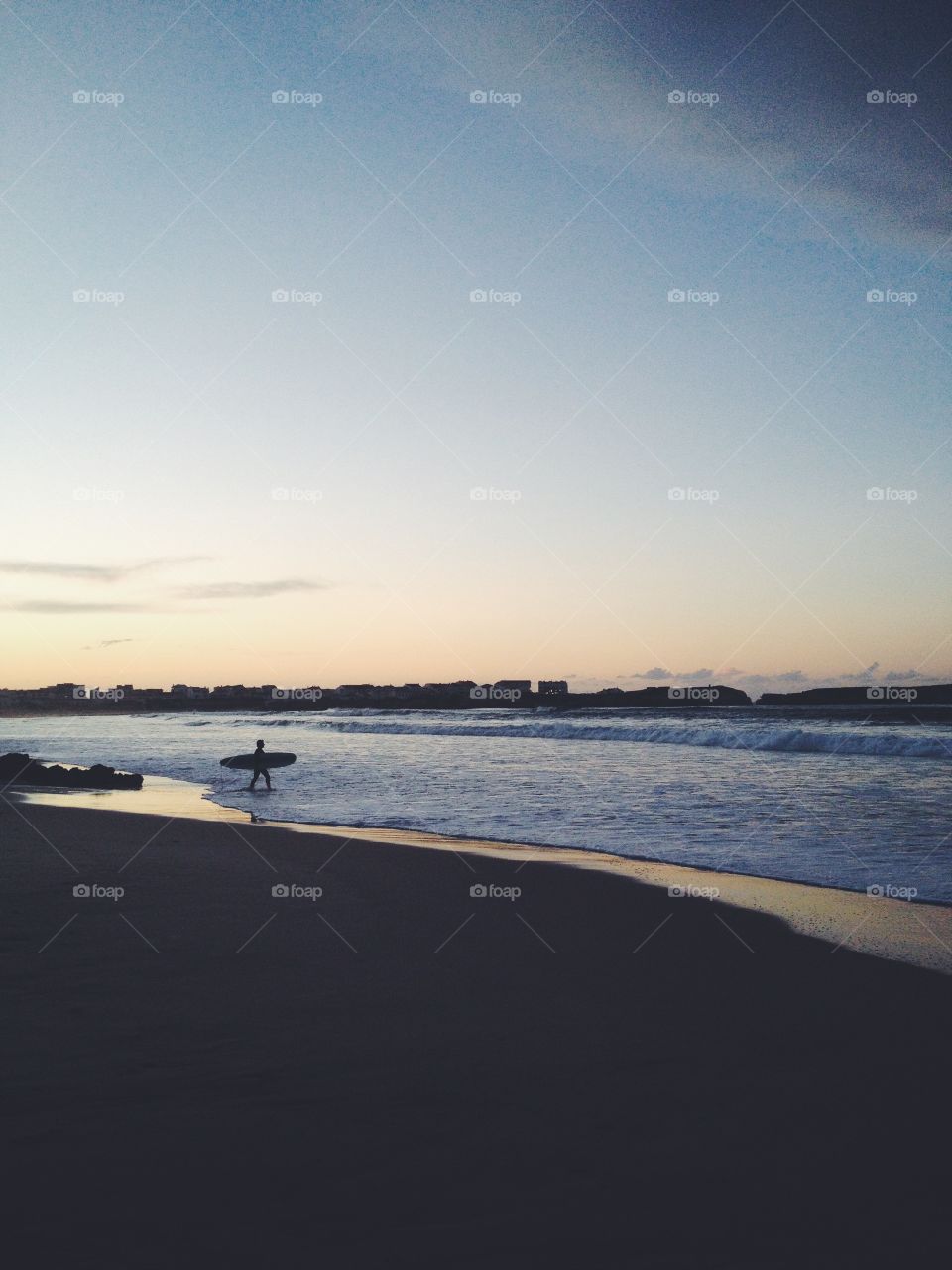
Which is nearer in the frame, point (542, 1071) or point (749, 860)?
point (542, 1071)

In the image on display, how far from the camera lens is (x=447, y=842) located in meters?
12.9

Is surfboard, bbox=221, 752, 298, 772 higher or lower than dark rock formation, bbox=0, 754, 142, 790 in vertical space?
higher

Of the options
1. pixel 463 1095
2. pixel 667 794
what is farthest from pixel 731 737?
pixel 463 1095

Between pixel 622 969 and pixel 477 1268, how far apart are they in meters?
3.71

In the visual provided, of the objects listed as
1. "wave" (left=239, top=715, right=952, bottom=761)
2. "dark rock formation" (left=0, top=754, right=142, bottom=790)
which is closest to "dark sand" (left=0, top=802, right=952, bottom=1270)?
"dark rock formation" (left=0, top=754, right=142, bottom=790)

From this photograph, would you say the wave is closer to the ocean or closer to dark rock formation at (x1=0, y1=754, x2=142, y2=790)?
the ocean

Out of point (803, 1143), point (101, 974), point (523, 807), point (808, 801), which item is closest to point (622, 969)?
point (803, 1143)

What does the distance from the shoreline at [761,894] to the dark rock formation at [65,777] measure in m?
5.61

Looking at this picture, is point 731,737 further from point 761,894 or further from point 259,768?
point 761,894

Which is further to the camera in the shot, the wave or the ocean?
the wave

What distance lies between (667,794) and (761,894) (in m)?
9.26

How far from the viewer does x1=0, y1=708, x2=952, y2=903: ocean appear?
11609 millimetres

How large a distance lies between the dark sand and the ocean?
4.52 m

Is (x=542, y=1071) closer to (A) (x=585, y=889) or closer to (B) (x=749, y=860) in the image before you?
(A) (x=585, y=889)
